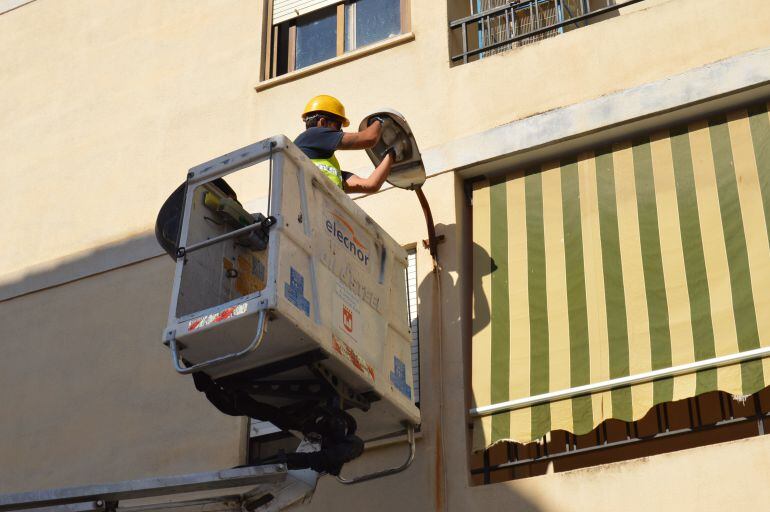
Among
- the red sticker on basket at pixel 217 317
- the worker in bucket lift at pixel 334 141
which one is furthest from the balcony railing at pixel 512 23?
the red sticker on basket at pixel 217 317

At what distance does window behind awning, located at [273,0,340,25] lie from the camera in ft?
43.3

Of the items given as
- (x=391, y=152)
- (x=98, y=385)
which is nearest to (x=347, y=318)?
(x=391, y=152)

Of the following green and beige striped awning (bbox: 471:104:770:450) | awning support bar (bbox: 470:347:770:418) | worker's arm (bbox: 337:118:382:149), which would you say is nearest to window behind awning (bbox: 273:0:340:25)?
green and beige striped awning (bbox: 471:104:770:450)

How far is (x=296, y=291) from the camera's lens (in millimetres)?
8484

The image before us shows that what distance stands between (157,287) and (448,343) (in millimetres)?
2910

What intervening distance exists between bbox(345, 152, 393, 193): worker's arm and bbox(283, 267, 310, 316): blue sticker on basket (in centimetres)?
159

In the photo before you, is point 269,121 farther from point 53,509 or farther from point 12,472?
point 53,509

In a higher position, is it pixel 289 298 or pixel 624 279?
pixel 624 279

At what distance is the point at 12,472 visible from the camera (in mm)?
11750

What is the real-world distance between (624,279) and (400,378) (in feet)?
6.33

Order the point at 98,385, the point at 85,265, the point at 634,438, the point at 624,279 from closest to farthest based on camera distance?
the point at 634,438
the point at 624,279
the point at 98,385
the point at 85,265

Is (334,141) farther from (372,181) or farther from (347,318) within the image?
(347,318)

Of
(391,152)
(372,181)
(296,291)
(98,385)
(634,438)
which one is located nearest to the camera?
(296,291)

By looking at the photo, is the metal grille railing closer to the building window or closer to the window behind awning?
the building window
